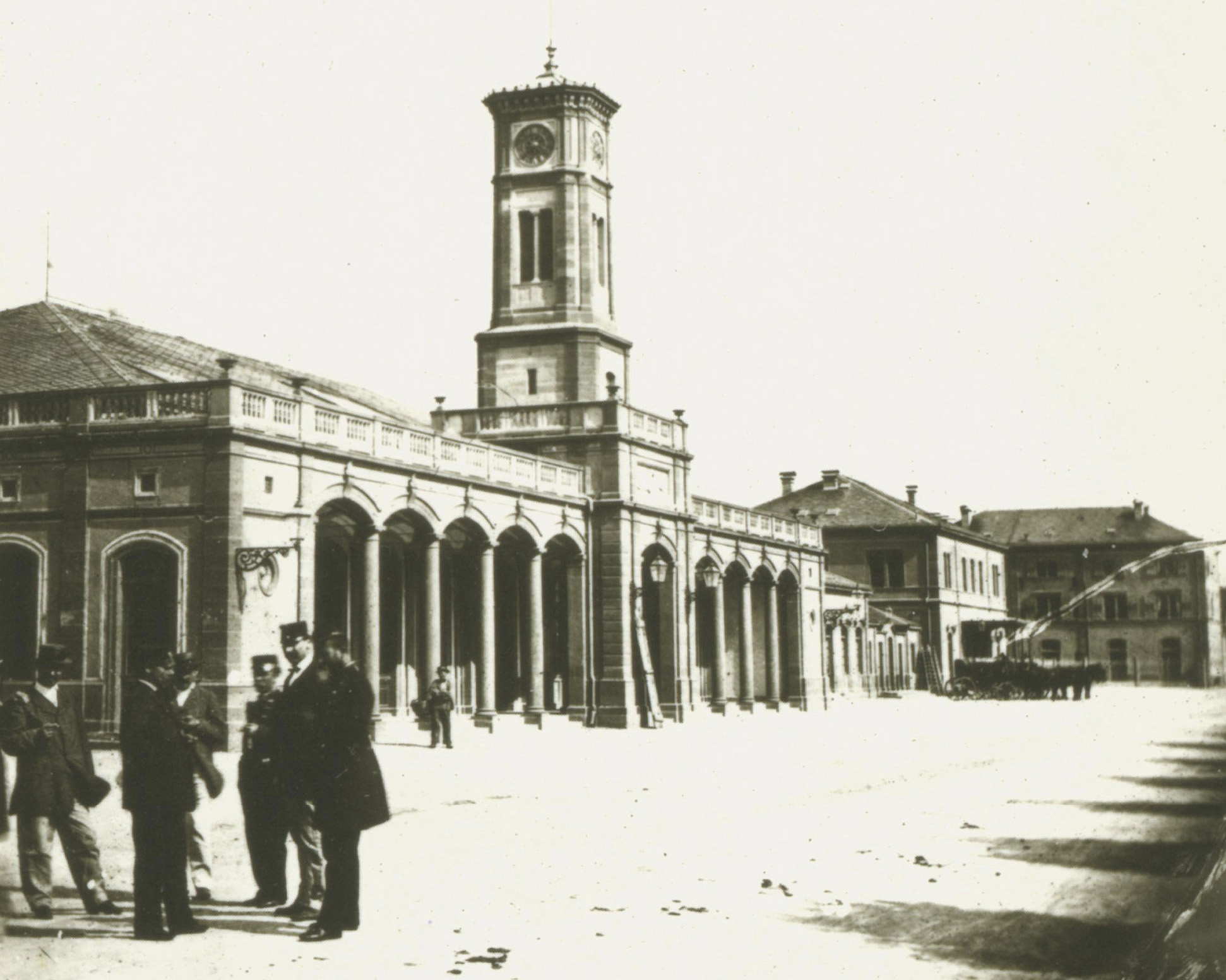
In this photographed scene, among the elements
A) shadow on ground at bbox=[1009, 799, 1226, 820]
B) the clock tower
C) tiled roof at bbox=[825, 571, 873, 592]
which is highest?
the clock tower

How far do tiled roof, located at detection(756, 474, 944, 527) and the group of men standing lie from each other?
64070 mm

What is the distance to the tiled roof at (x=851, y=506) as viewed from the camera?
72.9 metres

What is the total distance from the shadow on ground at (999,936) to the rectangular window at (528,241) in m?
33.0

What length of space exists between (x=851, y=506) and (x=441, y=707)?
49687mm

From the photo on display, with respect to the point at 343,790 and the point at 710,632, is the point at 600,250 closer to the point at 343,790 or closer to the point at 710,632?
the point at 710,632

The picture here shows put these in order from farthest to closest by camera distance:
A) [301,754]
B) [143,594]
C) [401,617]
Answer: [401,617], [143,594], [301,754]

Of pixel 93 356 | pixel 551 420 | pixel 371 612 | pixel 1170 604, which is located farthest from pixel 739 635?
pixel 1170 604

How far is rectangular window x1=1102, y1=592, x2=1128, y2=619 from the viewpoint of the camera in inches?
3211

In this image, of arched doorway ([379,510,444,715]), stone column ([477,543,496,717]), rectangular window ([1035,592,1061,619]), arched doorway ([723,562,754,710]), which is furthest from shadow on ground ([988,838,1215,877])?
rectangular window ([1035,592,1061,619])

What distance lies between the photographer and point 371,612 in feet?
90.7

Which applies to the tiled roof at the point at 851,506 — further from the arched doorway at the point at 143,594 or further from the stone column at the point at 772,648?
the arched doorway at the point at 143,594

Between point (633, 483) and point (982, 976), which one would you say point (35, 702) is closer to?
point (982, 976)

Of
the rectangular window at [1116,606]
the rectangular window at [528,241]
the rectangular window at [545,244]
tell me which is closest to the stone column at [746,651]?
the rectangular window at [545,244]

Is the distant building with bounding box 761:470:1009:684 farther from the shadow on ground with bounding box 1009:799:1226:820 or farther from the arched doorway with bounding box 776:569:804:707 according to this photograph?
the shadow on ground with bounding box 1009:799:1226:820
